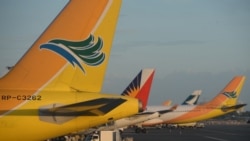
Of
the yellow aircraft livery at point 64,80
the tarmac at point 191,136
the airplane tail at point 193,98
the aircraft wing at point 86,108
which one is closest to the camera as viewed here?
the aircraft wing at point 86,108

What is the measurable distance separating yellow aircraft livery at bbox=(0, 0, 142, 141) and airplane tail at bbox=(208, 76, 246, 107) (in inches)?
2147

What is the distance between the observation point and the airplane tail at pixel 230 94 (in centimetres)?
6469

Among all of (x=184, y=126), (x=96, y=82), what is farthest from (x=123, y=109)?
(x=184, y=126)

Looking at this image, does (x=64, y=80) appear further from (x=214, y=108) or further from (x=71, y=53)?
(x=214, y=108)

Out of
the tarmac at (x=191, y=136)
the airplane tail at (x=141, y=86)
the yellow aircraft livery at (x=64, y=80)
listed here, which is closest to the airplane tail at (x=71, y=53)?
the yellow aircraft livery at (x=64, y=80)

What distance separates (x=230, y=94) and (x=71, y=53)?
2198 inches

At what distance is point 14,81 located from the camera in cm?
1198

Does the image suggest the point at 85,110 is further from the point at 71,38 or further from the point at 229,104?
the point at 229,104

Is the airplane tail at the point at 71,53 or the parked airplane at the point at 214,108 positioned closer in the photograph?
the airplane tail at the point at 71,53

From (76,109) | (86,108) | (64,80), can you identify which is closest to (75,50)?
(64,80)

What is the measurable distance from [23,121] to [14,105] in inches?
19.3

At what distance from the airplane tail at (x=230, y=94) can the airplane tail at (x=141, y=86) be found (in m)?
27.0

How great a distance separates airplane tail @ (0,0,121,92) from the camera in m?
12.0

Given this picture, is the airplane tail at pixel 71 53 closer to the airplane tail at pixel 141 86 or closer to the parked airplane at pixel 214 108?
the airplane tail at pixel 141 86
